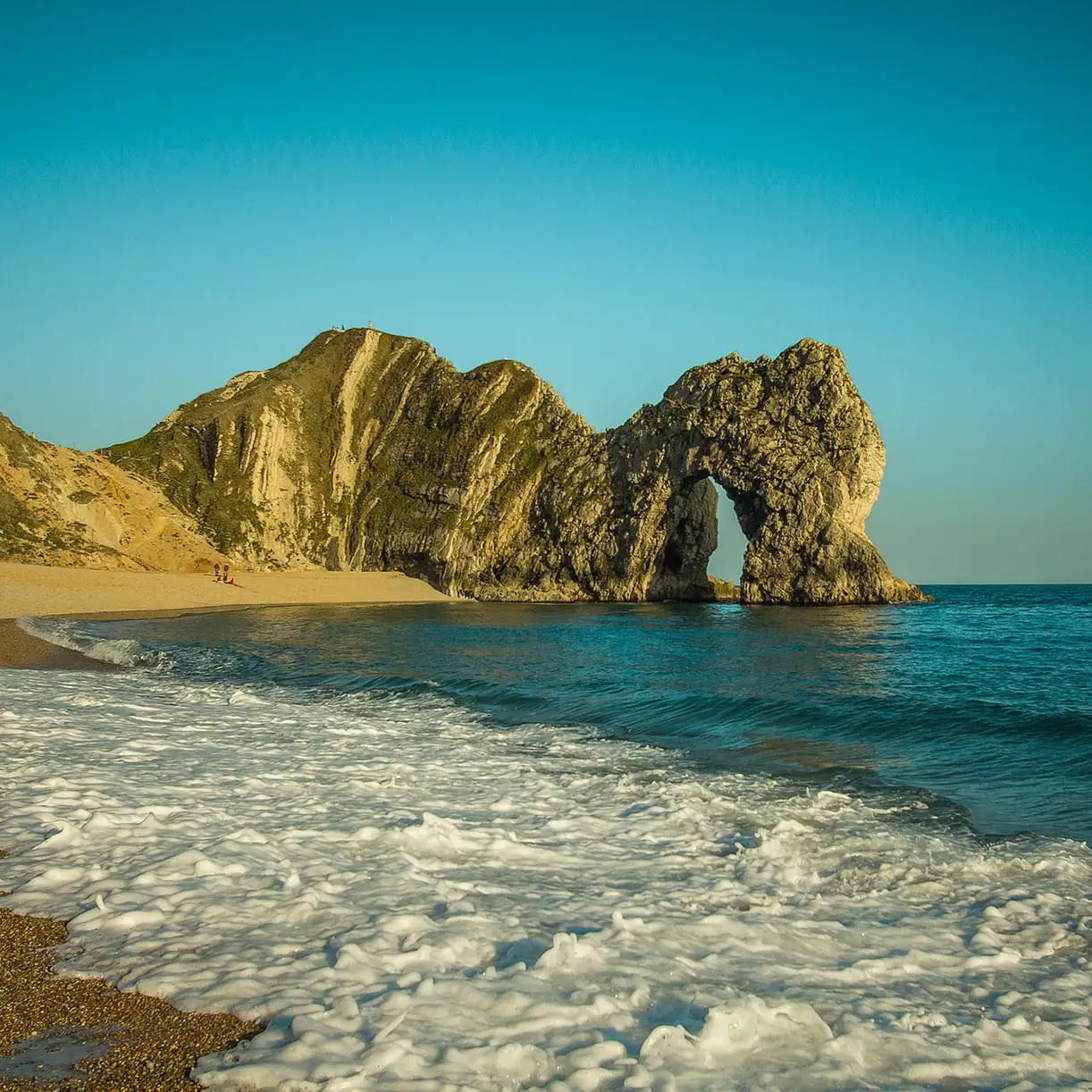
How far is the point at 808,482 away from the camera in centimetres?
6450

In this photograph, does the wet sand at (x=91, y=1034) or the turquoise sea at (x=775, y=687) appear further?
the turquoise sea at (x=775, y=687)

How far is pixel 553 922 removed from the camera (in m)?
4.91

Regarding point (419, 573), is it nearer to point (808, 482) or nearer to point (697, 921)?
→ point (808, 482)

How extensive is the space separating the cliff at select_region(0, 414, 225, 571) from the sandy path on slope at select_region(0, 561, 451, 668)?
4262 millimetres

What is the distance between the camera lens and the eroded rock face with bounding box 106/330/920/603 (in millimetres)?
64875

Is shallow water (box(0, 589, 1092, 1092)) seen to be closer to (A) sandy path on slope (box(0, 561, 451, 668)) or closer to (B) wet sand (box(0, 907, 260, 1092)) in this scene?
(B) wet sand (box(0, 907, 260, 1092))

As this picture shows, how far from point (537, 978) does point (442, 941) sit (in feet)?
2.01

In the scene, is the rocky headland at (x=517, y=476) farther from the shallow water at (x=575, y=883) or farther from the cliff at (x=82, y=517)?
the shallow water at (x=575, y=883)

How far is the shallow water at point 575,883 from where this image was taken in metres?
3.58

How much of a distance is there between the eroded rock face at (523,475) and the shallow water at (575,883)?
5276 centimetres

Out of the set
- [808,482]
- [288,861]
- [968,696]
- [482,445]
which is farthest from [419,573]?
[288,861]

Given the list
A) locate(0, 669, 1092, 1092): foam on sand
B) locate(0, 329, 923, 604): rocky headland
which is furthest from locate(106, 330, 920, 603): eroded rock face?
locate(0, 669, 1092, 1092): foam on sand

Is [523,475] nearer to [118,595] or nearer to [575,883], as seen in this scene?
[118,595]

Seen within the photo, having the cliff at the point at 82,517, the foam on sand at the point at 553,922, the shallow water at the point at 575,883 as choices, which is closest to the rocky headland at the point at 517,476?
the cliff at the point at 82,517
